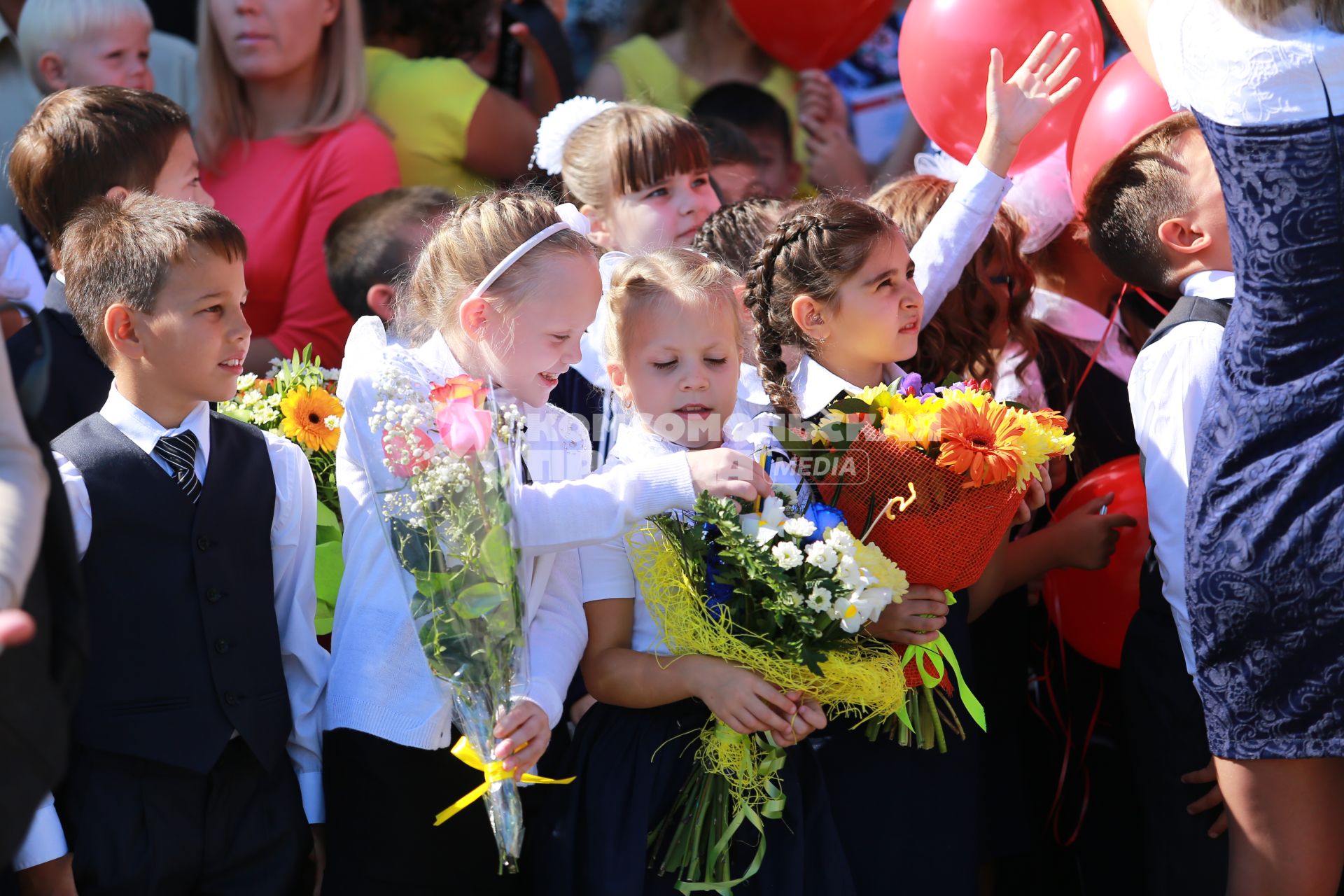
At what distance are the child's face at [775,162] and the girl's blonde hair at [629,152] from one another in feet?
2.98

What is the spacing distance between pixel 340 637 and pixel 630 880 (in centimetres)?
69

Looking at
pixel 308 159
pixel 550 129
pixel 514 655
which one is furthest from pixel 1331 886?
pixel 308 159

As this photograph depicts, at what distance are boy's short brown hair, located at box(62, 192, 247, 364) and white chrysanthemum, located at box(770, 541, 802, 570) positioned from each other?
118cm

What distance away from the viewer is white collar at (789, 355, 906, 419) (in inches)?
112

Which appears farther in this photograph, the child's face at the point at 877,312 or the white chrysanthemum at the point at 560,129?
the white chrysanthemum at the point at 560,129

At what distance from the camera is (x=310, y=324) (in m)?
3.87

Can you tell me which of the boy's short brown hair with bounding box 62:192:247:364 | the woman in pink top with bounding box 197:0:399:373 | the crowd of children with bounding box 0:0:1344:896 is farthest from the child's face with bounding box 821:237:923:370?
the woman in pink top with bounding box 197:0:399:373

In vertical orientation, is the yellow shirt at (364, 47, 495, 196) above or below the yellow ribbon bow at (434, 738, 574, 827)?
above

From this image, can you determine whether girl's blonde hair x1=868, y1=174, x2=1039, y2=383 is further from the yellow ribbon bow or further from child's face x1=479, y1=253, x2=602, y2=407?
the yellow ribbon bow

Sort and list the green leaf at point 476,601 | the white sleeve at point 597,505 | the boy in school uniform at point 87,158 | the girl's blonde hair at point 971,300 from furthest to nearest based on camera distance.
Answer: the girl's blonde hair at point 971,300 → the boy in school uniform at point 87,158 → the white sleeve at point 597,505 → the green leaf at point 476,601

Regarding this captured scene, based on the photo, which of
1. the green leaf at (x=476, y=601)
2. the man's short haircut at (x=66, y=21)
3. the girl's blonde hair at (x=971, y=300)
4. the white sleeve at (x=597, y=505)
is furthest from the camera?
the man's short haircut at (x=66, y=21)

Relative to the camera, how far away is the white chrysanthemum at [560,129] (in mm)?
3803

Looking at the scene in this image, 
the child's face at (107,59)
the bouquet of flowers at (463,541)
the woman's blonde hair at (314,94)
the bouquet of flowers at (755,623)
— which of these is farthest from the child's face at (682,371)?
the child's face at (107,59)

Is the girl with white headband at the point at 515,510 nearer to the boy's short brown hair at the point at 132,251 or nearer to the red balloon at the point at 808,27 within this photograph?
the boy's short brown hair at the point at 132,251
